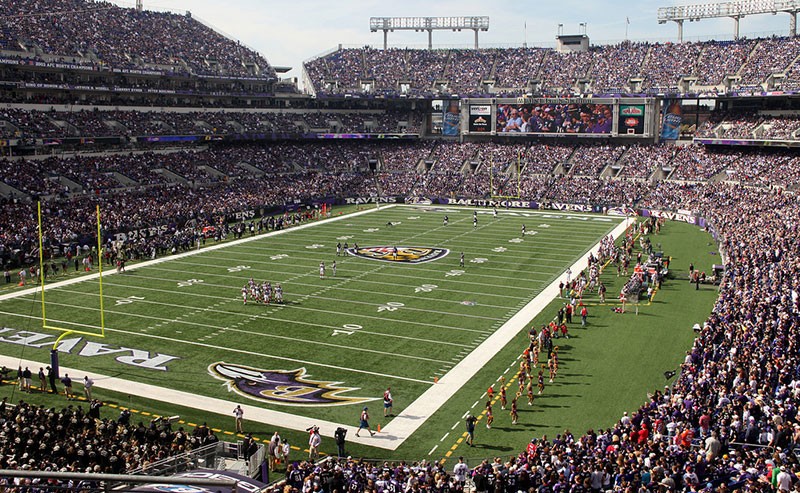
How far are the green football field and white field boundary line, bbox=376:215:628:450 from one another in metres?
0.27

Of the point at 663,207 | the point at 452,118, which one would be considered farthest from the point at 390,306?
the point at 452,118

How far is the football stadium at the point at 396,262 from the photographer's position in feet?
54.0

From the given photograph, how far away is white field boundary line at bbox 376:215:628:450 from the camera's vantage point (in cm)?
1984

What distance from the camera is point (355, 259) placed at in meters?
41.5

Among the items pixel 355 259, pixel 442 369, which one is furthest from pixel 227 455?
pixel 355 259

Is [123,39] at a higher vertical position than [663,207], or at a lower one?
higher

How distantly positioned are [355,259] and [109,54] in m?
34.3

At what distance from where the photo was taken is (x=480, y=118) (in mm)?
77125

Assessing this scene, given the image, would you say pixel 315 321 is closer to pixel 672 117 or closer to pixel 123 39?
pixel 123 39

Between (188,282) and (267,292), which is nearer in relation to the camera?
(267,292)

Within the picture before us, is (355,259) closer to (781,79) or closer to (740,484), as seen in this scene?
(740,484)

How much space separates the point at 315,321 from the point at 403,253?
14.3 m

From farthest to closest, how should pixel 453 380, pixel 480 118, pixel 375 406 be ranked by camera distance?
1. pixel 480 118
2. pixel 453 380
3. pixel 375 406

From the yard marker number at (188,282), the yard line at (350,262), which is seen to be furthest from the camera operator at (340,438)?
the yard line at (350,262)
